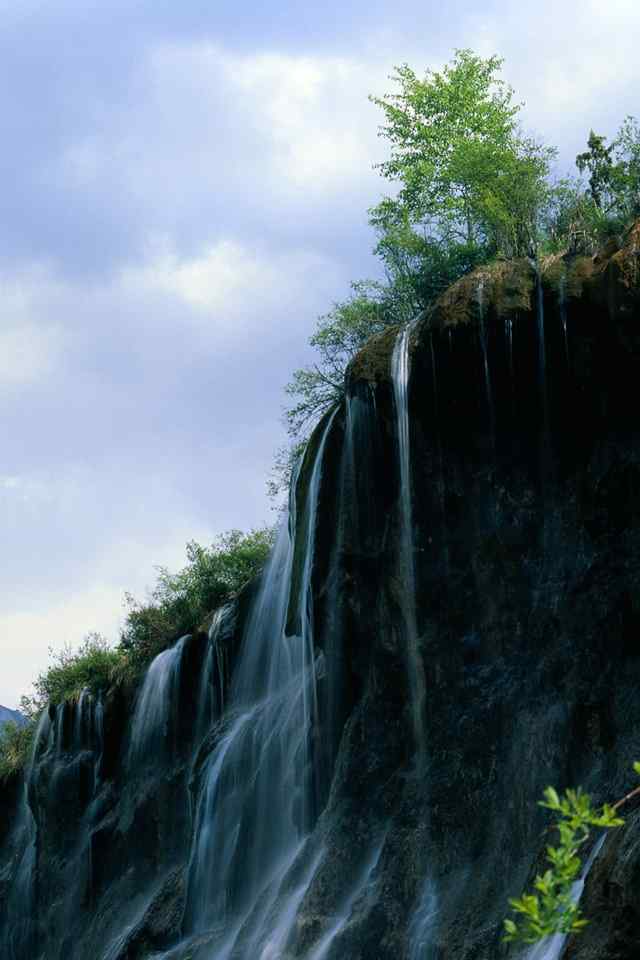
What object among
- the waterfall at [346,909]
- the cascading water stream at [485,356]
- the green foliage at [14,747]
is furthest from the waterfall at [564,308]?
the green foliage at [14,747]

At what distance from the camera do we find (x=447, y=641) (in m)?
18.2

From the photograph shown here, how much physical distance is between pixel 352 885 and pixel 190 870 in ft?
21.6

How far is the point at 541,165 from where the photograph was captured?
28.7m

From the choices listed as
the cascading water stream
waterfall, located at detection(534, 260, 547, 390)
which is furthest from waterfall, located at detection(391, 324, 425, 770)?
waterfall, located at detection(534, 260, 547, 390)

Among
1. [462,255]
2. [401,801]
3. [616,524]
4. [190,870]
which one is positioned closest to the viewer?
[616,524]

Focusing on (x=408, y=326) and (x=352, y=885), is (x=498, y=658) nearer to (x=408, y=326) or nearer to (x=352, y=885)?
(x=352, y=885)

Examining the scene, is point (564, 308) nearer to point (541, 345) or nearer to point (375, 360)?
point (541, 345)

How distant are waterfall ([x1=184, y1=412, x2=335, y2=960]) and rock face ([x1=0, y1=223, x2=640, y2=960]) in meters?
0.06

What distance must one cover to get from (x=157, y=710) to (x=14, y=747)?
12.7 meters

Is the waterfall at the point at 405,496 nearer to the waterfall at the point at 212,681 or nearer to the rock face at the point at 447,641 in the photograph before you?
the rock face at the point at 447,641

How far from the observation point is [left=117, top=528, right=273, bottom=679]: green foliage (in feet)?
105

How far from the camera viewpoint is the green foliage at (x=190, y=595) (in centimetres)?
3206

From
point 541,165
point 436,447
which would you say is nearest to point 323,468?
point 436,447

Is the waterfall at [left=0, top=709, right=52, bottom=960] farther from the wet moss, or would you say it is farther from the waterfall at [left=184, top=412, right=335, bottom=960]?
the wet moss
